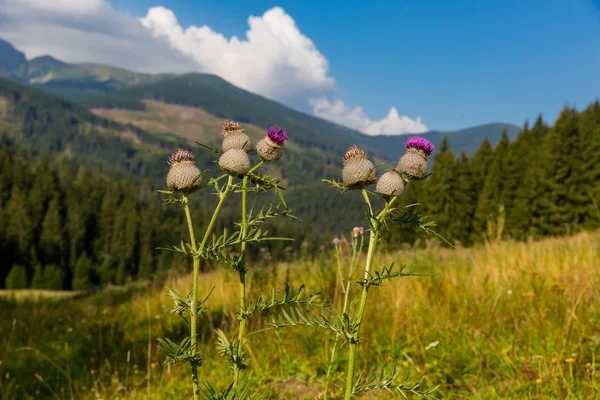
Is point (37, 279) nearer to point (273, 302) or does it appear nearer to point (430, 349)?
point (430, 349)

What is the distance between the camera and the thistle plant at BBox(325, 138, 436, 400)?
56.6 inches

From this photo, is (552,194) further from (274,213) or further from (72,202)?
(72,202)

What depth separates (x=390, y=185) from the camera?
4.96 ft

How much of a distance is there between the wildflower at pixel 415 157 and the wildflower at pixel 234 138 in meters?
0.63

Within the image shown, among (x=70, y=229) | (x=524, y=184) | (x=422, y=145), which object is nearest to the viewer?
(x=422, y=145)

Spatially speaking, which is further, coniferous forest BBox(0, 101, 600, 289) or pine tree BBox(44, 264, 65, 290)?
pine tree BBox(44, 264, 65, 290)

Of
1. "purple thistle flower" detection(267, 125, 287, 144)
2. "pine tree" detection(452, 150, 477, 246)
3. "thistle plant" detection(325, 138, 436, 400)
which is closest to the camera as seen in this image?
"thistle plant" detection(325, 138, 436, 400)

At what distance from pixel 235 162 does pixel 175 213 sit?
409 feet

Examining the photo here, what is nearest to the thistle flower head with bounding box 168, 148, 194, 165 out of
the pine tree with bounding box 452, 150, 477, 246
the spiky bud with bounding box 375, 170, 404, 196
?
the spiky bud with bounding box 375, 170, 404, 196

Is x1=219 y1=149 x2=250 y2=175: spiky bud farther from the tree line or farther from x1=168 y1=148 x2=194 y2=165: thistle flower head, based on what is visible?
the tree line

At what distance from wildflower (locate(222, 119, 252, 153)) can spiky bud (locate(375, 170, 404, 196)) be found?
60cm

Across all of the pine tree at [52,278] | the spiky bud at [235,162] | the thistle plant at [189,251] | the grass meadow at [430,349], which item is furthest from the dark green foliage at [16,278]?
the spiky bud at [235,162]

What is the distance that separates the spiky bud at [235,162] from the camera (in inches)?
65.4

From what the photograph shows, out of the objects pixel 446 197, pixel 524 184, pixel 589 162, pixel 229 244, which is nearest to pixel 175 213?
pixel 446 197
